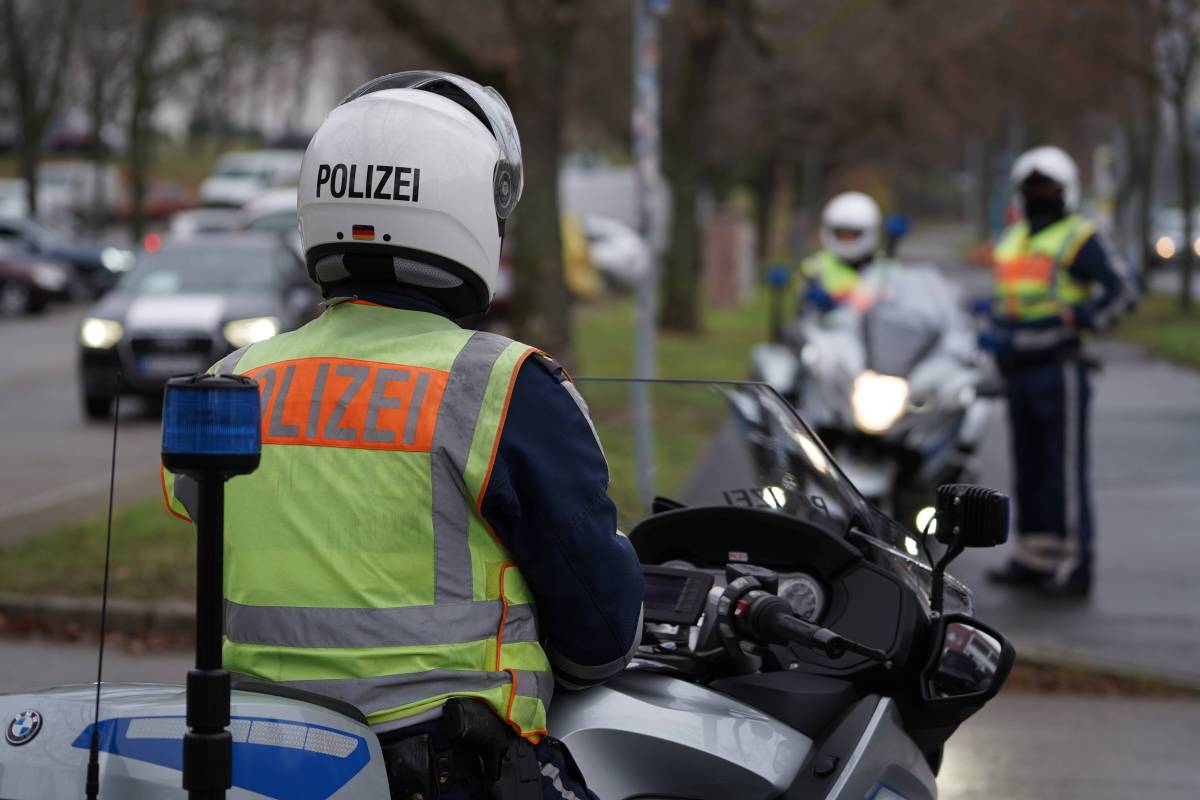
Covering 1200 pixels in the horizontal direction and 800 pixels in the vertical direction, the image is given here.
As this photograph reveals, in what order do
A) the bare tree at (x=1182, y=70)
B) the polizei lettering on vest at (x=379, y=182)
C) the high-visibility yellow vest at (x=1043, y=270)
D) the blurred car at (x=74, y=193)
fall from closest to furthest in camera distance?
the polizei lettering on vest at (x=379, y=182), the high-visibility yellow vest at (x=1043, y=270), the bare tree at (x=1182, y=70), the blurred car at (x=74, y=193)

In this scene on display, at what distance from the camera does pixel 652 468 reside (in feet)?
13.8

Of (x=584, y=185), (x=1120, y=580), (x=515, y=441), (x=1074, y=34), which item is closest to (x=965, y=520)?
(x=515, y=441)

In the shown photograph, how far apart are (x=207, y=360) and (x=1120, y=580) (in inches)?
354

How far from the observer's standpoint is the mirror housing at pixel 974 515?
3.02m

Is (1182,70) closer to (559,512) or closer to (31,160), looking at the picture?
(31,160)

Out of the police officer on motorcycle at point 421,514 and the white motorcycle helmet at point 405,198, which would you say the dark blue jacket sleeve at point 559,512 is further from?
the white motorcycle helmet at point 405,198

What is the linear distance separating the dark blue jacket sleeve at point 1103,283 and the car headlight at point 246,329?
8.83 m

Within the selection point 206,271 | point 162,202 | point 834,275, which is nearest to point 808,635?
point 834,275

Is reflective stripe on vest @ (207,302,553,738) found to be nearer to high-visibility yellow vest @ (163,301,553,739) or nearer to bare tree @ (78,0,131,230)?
high-visibility yellow vest @ (163,301,553,739)

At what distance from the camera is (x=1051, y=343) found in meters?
8.41

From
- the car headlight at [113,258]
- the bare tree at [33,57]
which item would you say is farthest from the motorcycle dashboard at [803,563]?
the bare tree at [33,57]

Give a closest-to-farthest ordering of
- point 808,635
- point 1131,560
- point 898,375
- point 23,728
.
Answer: point 23,728
point 808,635
point 898,375
point 1131,560

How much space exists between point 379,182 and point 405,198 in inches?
1.8

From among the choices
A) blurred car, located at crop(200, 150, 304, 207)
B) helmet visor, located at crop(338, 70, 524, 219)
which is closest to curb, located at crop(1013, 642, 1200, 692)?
helmet visor, located at crop(338, 70, 524, 219)
